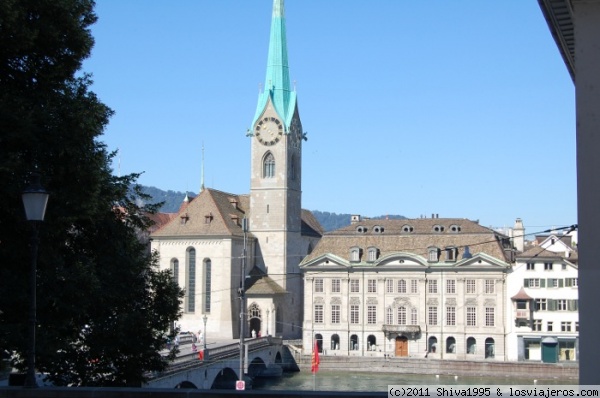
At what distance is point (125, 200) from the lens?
21.7 m

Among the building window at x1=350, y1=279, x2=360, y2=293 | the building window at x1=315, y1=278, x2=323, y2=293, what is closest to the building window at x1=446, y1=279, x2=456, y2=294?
the building window at x1=350, y1=279, x2=360, y2=293

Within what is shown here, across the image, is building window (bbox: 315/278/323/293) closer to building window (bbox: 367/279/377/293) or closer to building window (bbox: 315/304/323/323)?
building window (bbox: 315/304/323/323)

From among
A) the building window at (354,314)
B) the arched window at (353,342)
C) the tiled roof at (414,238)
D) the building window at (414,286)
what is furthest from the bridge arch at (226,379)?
the building window at (414,286)

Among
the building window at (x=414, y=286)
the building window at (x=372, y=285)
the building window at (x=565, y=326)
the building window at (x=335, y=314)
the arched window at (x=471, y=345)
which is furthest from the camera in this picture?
the building window at (x=335, y=314)

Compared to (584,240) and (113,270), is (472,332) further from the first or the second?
(584,240)

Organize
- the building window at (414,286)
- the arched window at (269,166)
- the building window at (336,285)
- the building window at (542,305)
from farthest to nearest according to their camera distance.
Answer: the arched window at (269,166), the building window at (336,285), the building window at (414,286), the building window at (542,305)

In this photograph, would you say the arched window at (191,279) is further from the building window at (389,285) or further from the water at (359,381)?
the building window at (389,285)

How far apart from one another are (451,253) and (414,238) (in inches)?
132

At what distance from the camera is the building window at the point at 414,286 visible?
247 ft

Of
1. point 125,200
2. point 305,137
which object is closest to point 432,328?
point 305,137

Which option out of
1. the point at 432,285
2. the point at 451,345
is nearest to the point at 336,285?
the point at 432,285

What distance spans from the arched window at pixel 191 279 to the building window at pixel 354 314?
13.1 m

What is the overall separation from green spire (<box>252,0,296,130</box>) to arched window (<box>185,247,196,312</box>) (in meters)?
13.0

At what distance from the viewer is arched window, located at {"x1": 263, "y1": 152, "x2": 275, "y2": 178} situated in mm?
84062
